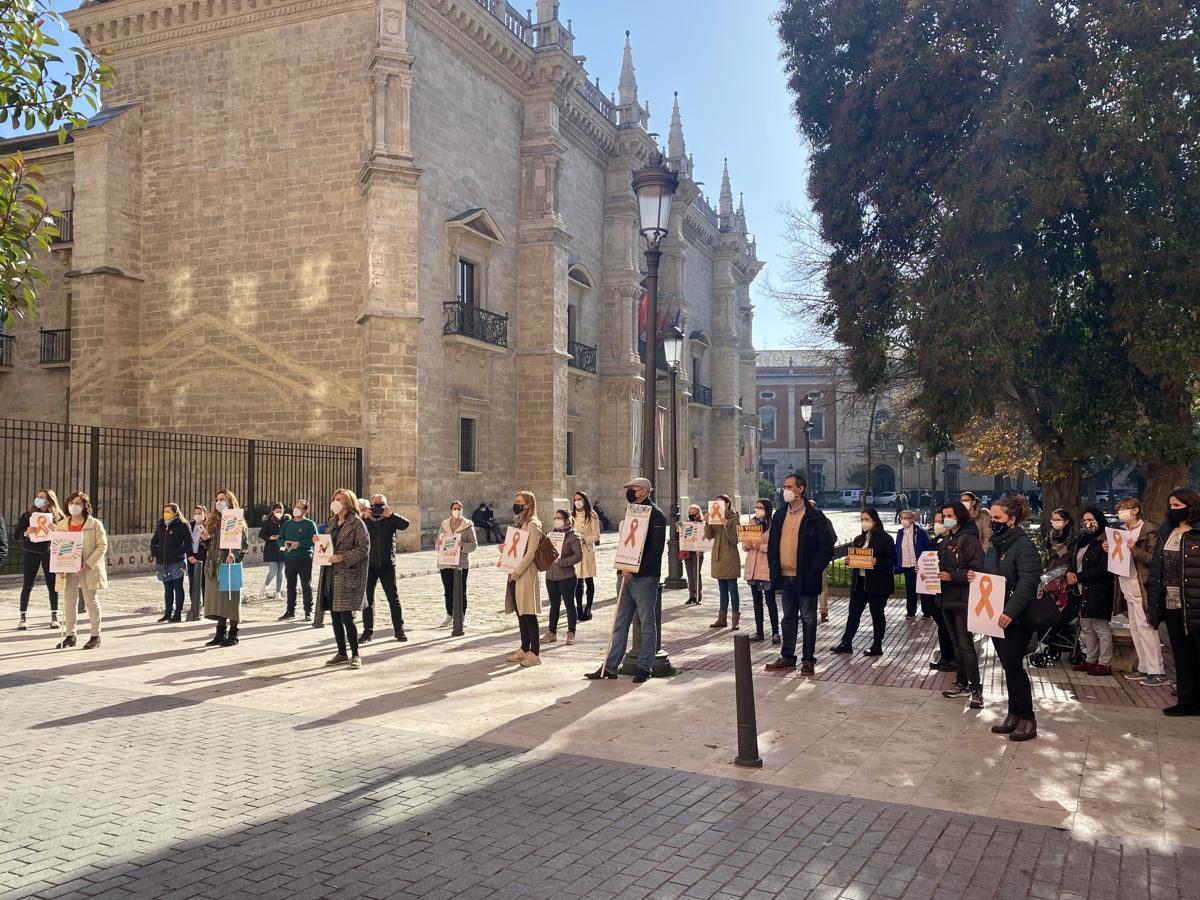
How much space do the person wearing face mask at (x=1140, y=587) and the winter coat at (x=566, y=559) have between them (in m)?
5.39

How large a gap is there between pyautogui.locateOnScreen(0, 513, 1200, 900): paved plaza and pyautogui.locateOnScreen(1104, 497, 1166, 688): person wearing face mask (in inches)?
10.9

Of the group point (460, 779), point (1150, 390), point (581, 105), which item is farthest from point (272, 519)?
point (581, 105)

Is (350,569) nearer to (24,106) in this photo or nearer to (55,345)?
(24,106)

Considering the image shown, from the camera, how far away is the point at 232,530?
35.5 feet

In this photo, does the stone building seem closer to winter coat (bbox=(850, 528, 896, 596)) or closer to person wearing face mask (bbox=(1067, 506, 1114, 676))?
winter coat (bbox=(850, 528, 896, 596))

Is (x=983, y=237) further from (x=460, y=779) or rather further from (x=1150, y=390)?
(x=460, y=779)

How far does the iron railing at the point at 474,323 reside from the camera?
25547mm

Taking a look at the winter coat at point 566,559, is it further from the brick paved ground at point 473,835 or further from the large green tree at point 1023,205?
the large green tree at point 1023,205

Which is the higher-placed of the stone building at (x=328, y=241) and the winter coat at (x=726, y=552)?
the stone building at (x=328, y=241)

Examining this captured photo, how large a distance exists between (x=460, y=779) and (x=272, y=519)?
950 cm

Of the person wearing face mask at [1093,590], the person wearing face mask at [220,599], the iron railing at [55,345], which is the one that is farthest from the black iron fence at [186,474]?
the person wearing face mask at [1093,590]

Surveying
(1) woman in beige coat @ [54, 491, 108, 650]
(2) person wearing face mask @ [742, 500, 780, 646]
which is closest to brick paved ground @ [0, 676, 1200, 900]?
(1) woman in beige coat @ [54, 491, 108, 650]

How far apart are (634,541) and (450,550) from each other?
4.07 metres

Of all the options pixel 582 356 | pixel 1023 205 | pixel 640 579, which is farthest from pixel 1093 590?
pixel 582 356
